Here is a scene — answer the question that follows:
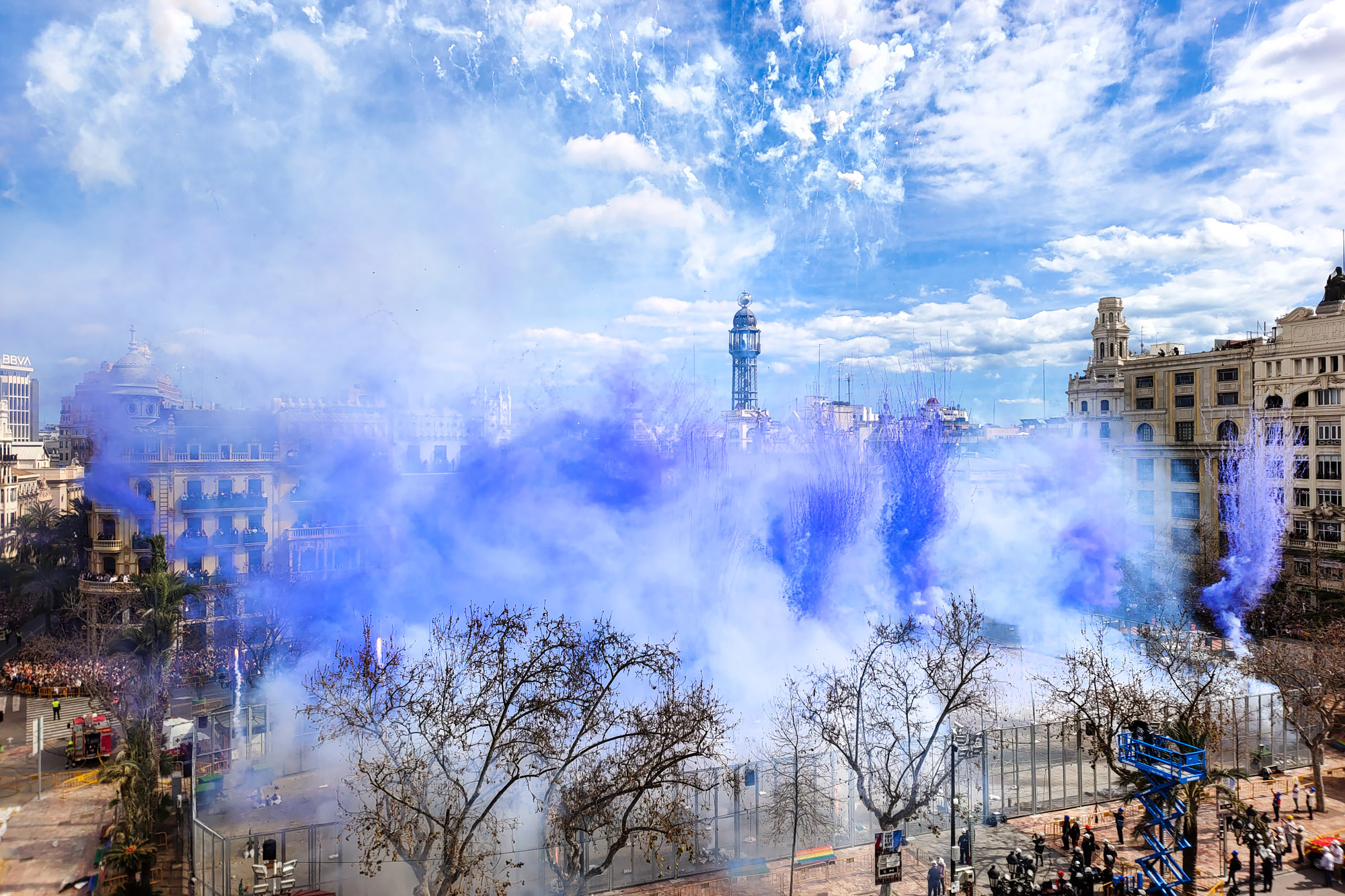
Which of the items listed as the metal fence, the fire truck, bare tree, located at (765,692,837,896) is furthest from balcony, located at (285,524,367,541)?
bare tree, located at (765,692,837,896)

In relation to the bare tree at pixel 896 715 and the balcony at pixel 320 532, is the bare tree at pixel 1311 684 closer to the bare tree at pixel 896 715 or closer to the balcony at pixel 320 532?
the bare tree at pixel 896 715

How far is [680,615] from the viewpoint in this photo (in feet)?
116

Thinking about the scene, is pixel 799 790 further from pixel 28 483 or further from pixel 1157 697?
pixel 28 483

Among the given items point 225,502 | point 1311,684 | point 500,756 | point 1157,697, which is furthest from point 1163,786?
point 225,502

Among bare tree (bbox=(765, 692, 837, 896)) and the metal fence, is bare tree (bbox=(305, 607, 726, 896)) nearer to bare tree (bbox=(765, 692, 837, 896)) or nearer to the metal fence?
the metal fence

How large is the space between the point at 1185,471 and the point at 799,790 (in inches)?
1816

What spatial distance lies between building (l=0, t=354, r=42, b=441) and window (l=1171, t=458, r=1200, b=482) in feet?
378

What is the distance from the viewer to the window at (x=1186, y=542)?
49031mm

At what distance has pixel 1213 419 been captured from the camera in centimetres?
5066

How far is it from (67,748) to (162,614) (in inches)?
222

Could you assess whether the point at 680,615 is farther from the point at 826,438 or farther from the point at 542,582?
the point at 826,438

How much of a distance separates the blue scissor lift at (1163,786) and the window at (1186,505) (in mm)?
40165

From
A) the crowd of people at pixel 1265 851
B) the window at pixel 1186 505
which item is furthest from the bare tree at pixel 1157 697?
the window at pixel 1186 505

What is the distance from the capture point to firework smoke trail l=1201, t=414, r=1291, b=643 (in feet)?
142
